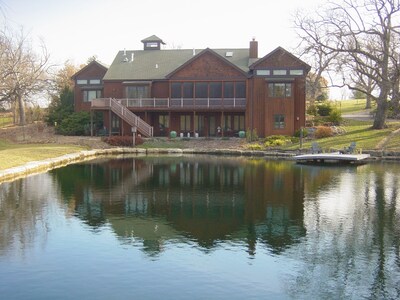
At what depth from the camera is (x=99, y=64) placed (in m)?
51.9

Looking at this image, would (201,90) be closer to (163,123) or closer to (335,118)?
(163,123)

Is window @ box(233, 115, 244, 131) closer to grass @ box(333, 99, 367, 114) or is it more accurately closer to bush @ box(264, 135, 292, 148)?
bush @ box(264, 135, 292, 148)

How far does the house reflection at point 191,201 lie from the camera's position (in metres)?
14.3

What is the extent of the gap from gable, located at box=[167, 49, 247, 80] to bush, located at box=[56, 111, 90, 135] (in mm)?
9255

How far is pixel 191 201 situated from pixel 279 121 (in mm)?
28232

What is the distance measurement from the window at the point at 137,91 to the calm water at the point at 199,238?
2526 cm

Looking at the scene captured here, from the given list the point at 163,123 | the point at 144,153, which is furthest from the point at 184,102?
the point at 144,153

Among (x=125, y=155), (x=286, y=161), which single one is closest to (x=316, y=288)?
(x=286, y=161)

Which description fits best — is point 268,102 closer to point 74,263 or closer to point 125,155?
point 125,155

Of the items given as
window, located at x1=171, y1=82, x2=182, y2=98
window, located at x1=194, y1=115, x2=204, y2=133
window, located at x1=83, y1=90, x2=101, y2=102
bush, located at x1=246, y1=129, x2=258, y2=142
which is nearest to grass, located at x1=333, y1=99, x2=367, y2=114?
bush, located at x1=246, y1=129, x2=258, y2=142

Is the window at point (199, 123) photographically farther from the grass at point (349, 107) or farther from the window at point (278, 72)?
the grass at point (349, 107)

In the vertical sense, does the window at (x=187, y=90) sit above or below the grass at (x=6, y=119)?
above

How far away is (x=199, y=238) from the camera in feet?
45.3

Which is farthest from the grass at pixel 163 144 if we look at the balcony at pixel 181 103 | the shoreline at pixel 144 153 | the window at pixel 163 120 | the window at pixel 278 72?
the window at pixel 278 72
